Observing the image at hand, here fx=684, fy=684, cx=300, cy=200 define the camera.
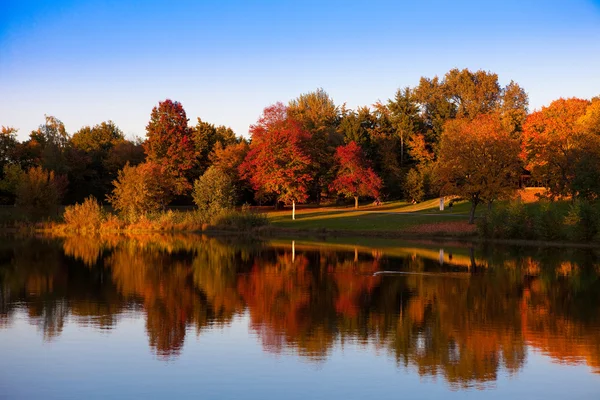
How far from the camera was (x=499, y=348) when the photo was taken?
17203 millimetres

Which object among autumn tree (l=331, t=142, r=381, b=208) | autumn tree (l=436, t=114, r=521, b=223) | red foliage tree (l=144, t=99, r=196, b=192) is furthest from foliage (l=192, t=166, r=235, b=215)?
autumn tree (l=436, t=114, r=521, b=223)

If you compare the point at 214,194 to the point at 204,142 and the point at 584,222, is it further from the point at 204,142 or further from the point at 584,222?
the point at 584,222

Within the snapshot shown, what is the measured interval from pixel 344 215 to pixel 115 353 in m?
53.4

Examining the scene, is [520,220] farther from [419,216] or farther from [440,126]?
[440,126]

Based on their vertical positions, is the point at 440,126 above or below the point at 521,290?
above

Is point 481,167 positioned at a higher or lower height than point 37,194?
higher

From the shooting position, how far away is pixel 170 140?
79.9 metres

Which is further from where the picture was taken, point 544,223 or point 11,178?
point 11,178

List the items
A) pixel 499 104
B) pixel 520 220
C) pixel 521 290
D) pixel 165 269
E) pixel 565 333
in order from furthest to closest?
pixel 499 104, pixel 520 220, pixel 165 269, pixel 521 290, pixel 565 333

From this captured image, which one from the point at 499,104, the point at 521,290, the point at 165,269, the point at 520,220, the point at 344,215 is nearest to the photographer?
the point at 521,290

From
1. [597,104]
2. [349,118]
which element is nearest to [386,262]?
[597,104]

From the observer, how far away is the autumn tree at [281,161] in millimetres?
70688

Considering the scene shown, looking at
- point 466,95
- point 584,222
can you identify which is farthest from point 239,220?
point 466,95

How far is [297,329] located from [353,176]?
57.7 m
